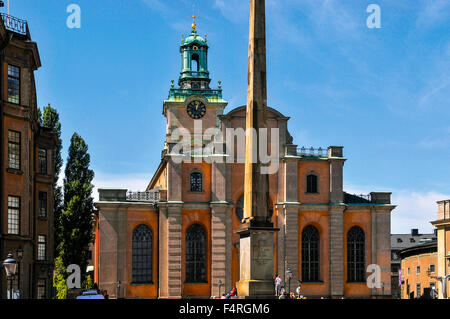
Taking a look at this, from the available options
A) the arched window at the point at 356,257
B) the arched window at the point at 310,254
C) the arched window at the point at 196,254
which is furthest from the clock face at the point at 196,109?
the arched window at the point at 356,257

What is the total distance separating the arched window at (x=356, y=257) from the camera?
218 feet

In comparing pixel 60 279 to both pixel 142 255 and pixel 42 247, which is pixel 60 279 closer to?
pixel 142 255

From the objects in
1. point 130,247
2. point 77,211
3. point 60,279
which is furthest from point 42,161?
point 60,279

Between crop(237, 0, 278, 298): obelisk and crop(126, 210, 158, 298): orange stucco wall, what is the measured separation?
1314 inches

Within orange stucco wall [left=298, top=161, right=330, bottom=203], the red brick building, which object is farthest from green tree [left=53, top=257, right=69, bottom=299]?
the red brick building

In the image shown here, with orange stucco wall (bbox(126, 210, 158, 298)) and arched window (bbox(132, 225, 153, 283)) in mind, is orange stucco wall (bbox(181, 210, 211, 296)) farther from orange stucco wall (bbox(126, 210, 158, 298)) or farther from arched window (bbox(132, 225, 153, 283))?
arched window (bbox(132, 225, 153, 283))

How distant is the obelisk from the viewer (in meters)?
30.1

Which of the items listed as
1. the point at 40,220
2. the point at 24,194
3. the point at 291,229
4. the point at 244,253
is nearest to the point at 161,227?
the point at 291,229

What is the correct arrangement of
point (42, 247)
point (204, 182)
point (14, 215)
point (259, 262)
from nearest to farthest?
point (259, 262), point (14, 215), point (42, 247), point (204, 182)

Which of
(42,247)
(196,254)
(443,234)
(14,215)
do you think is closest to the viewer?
(14,215)

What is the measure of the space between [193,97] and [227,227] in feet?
51.4

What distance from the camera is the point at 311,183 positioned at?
66500 millimetres

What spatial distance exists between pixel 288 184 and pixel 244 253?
1363 inches
